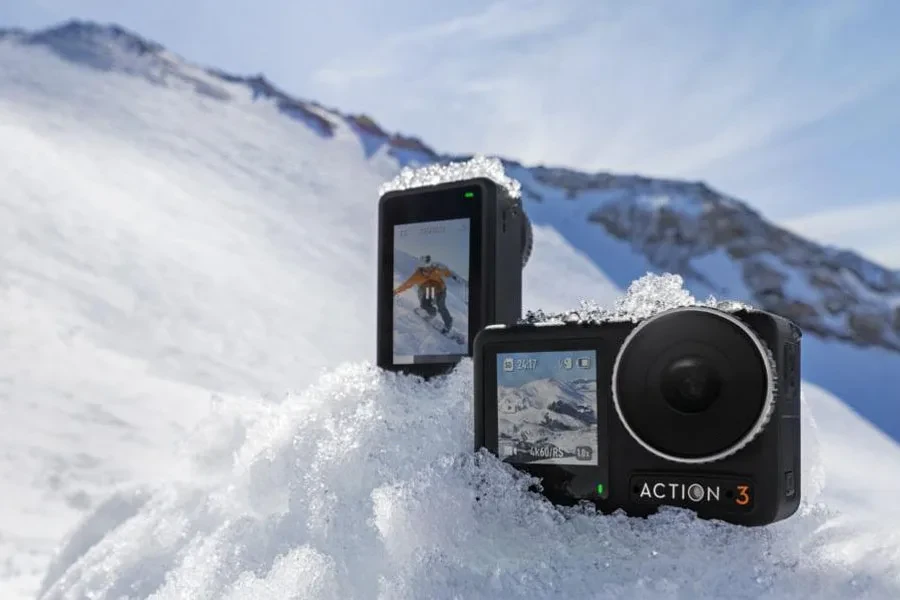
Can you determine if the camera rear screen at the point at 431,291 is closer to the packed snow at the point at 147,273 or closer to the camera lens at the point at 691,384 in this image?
the packed snow at the point at 147,273

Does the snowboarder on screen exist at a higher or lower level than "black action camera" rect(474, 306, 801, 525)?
higher

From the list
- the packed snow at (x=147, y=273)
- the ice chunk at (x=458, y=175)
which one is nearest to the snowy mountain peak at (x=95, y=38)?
the packed snow at (x=147, y=273)

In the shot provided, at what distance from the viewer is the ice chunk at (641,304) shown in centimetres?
94

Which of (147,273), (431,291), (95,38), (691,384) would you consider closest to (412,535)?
(691,384)

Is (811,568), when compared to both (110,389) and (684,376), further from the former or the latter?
(110,389)

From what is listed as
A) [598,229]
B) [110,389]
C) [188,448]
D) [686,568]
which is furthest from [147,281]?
[598,229]

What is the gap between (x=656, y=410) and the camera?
2.93ft

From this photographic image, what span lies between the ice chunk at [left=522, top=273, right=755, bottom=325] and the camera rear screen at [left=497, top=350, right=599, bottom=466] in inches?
1.8

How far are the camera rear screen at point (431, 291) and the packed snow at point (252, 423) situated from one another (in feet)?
0.19

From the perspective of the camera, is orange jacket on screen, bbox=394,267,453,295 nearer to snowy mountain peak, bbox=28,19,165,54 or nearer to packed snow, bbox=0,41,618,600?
packed snow, bbox=0,41,618,600

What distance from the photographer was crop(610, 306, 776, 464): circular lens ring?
840 millimetres

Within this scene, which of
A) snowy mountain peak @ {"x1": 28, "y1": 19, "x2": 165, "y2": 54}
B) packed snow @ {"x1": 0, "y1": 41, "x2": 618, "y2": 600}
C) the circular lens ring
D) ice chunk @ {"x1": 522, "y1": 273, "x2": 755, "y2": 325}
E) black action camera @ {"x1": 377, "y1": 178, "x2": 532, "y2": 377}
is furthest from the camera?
snowy mountain peak @ {"x1": 28, "y1": 19, "x2": 165, "y2": 54}

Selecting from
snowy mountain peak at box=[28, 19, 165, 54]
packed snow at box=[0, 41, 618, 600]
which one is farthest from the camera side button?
snowy mountain peak at box=[28, 19, 165, 54]

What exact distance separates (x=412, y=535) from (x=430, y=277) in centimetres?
50
